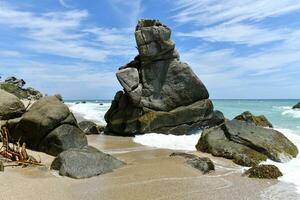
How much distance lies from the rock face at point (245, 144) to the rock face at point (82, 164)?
430 cm

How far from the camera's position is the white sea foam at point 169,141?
52.3ft

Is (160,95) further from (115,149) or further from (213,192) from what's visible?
(213,192)

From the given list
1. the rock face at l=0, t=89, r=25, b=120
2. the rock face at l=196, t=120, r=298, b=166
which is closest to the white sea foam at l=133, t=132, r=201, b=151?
the rock face at l=196, t=120, r=298, b=166

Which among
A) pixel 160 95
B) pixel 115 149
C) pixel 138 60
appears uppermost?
pixel 138 60

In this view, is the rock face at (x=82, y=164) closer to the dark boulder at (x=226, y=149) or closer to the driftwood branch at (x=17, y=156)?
the driftwood branch at (x=17, y=156)

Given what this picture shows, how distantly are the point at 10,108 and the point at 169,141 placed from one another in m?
7.13

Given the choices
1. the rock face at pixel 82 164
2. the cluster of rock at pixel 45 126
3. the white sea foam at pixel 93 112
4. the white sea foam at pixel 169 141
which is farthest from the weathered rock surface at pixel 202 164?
the white sea foam at pixel 93 112

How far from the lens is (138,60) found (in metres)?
22.4

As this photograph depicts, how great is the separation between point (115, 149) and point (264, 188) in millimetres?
7168

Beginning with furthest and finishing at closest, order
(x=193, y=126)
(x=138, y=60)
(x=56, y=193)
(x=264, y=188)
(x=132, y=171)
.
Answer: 1. (x=138, y=60)
2. (x=193, y=126)
3. (x=132, y=171)
4. (x=264, y=188)
5. (x=56, y=193)

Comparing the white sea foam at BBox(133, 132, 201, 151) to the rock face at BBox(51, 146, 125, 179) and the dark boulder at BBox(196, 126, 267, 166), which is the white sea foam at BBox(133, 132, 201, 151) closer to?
the dark boulder at BBox(196, 126, 267, 166)

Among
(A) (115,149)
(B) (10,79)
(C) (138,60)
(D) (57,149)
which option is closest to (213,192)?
(D) (57,149)

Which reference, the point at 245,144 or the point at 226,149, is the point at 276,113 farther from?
the point at 226,149

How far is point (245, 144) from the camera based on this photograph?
13391 mm
